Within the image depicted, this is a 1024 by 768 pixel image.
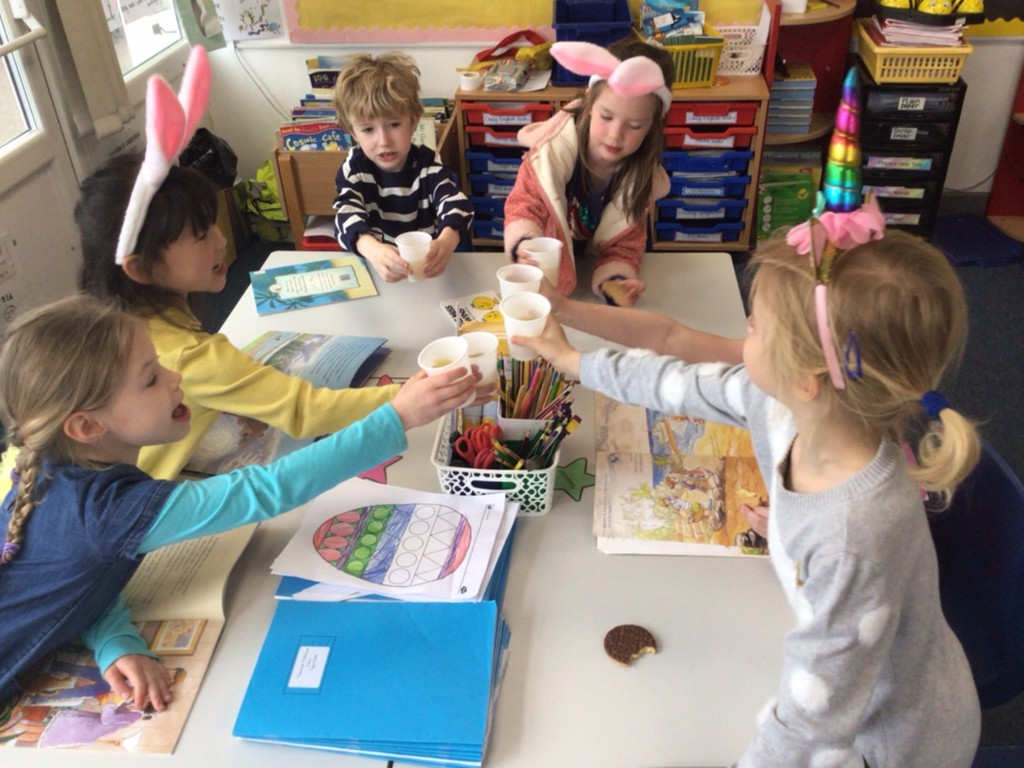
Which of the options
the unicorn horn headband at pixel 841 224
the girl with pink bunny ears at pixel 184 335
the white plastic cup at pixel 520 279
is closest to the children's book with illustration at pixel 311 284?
the girl with pink bunny ears at pixel 184 335

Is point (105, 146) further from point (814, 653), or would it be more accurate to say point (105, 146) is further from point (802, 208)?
point (814, 653)

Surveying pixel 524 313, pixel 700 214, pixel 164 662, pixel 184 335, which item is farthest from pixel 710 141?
pixel 164 662

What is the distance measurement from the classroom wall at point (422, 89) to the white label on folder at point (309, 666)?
111 inches

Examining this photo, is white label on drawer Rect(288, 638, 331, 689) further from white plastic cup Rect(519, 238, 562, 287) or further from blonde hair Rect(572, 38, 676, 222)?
blonde hair Rect(572, 38, 676, 222)

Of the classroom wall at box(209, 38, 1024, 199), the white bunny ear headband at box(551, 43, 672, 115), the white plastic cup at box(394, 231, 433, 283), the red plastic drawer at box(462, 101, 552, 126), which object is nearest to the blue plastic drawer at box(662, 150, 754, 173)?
the red plastic drawer at box(462, 101, 552, 126)

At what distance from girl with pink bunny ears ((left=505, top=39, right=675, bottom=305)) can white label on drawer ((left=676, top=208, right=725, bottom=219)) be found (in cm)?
140

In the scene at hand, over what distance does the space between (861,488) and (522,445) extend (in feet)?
1.53

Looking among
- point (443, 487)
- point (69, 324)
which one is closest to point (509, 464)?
point (443, 487)

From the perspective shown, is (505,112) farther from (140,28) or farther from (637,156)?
(140,28)

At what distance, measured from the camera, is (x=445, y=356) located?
1.22m

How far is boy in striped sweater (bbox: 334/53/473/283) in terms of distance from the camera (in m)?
1.81

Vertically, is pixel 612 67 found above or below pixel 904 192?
above

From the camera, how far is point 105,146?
2.79 meters

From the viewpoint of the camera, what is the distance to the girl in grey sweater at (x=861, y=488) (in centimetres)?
78
